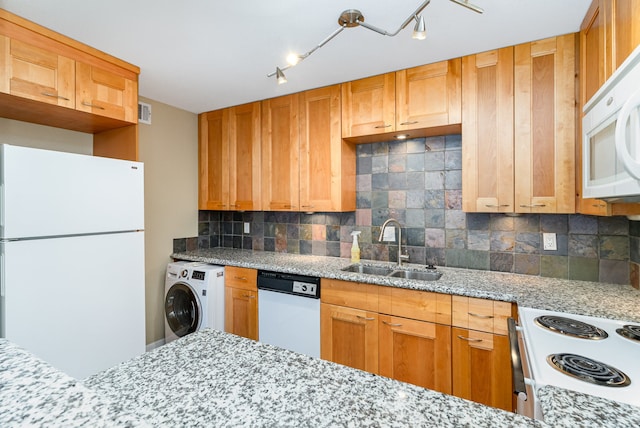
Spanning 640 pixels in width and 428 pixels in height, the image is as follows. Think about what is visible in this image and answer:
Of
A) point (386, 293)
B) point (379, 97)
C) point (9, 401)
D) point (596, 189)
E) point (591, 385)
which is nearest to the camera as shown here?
point (9, 401)

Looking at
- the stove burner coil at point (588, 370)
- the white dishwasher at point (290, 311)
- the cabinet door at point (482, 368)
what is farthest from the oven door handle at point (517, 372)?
the white dishwasher at point (290, 311)

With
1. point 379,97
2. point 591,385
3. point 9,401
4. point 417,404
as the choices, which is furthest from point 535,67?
point 9,401

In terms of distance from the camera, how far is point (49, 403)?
555 millimetres

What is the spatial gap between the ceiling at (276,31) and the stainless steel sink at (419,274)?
4.99ft

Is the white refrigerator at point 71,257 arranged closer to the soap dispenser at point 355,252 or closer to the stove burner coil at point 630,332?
the soap dispenser at point 355,252

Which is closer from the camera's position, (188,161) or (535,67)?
(535,67)

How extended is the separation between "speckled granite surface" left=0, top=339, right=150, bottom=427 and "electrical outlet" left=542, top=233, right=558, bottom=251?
2.44 meters

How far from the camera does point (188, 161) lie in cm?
333

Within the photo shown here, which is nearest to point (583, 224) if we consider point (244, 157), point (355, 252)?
point (355, 252)

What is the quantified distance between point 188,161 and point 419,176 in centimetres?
236

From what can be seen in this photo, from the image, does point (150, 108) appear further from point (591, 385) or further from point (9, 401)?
point (591, 385)

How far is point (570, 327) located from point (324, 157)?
1.96 meters

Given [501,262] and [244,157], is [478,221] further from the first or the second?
[244,157]

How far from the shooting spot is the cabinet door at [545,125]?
185 cm
